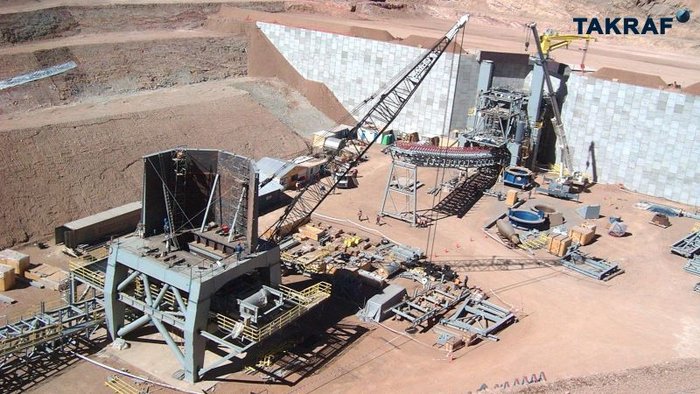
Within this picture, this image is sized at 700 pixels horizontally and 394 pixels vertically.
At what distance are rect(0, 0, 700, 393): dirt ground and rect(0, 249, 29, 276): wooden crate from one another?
1.26 metres

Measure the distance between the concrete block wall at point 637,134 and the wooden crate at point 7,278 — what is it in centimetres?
3799

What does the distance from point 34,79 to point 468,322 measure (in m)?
35.8

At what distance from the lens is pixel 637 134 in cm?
4688

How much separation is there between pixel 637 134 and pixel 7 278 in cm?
3973

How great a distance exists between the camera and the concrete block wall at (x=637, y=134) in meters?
45.2

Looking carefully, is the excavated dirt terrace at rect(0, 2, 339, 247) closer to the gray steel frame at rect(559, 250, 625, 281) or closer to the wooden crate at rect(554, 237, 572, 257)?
the wooden crate at rect(554, 237, 572, 257)

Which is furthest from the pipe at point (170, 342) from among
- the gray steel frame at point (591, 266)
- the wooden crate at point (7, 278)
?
the gray steel frame at point (591, 266)

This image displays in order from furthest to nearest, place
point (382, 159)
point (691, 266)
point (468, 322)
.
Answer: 1. point (382, 159)
2. point (691, 266)
3. point (468, 322)

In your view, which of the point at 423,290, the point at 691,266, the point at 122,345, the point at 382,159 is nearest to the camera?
the point at 122,345

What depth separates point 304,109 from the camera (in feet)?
188

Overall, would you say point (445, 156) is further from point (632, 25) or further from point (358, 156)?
point (632, 25)

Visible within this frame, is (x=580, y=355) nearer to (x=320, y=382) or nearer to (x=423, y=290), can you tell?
(x=423, y=290)

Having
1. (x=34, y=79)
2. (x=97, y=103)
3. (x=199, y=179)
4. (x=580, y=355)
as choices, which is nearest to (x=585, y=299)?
(x=580, y=355)

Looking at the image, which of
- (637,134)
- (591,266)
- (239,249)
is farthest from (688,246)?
(239,249)
